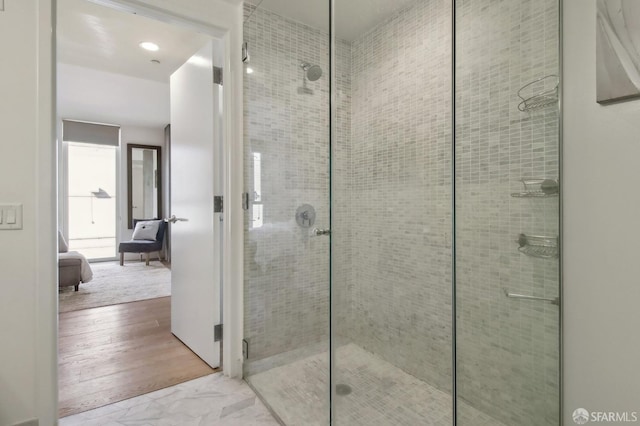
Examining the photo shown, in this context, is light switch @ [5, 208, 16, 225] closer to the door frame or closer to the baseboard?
the door frame

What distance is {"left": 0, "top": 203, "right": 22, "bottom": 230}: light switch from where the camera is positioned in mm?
1418

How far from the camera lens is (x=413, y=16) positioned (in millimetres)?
1743

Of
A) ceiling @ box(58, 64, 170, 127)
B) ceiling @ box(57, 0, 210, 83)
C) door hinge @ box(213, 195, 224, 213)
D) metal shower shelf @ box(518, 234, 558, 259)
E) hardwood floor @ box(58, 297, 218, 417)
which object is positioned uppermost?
ceiling @ box(58, 64, 170, 127)

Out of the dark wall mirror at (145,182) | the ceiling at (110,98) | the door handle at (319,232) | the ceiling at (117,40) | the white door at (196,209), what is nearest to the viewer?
the door handle at (319,232)

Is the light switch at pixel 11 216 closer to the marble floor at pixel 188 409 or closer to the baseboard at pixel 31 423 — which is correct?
the baseboard at pixel 31 423

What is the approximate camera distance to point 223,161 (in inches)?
84.8

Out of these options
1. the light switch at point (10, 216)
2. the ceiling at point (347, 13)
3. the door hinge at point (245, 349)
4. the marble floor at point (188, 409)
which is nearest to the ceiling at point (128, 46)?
the ceiling at point (347, 13)

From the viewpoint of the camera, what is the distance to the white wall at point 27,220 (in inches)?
56.0

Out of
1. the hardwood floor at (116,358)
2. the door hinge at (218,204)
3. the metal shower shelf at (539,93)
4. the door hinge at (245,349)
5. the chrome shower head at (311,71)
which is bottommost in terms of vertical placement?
the hardwood floor at (116,358)

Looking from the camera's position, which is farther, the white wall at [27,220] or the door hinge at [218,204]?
the door hinge at [218,204]

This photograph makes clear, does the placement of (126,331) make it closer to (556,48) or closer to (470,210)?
(470,210)

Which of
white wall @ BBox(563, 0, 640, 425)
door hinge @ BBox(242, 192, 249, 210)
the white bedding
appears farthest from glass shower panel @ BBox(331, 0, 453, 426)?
the white bedding

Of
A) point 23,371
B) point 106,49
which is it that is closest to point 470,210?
point 23,371

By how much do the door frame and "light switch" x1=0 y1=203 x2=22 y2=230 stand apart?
0.07 meters
